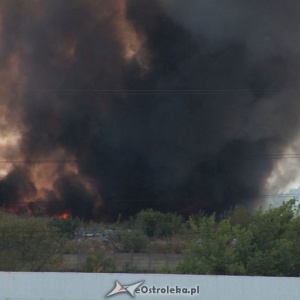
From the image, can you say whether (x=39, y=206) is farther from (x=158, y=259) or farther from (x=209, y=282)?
(x=209, y=282)

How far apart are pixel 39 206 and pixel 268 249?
25344 millimetres

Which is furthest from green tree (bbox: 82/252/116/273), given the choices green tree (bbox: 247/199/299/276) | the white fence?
the white fence

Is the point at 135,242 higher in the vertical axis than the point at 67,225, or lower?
lower

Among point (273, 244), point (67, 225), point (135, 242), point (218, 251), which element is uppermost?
point (67, 225)

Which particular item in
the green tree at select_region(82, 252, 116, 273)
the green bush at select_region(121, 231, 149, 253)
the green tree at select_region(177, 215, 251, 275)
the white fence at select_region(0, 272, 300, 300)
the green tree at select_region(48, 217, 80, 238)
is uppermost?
the green tree at select_region(48, 217, 80, 238)

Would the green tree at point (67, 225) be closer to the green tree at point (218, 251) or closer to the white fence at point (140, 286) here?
the green tree at point (218, 251)

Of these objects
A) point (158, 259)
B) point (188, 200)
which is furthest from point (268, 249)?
point (188, 200)

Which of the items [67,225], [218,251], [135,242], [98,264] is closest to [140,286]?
[218,251]

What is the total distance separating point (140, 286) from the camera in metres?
19.4

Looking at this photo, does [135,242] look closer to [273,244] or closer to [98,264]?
[98,264]

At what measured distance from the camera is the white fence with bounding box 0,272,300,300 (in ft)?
62.5

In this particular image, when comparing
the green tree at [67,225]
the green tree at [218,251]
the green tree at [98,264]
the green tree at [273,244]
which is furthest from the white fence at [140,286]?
the green tree at [67,225]

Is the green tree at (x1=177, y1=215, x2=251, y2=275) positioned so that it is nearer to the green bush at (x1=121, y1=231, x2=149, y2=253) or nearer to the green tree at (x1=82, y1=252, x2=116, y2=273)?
the green tree at (x1=82, y1=252, x2=116, y2=273)

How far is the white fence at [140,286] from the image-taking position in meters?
19.0
